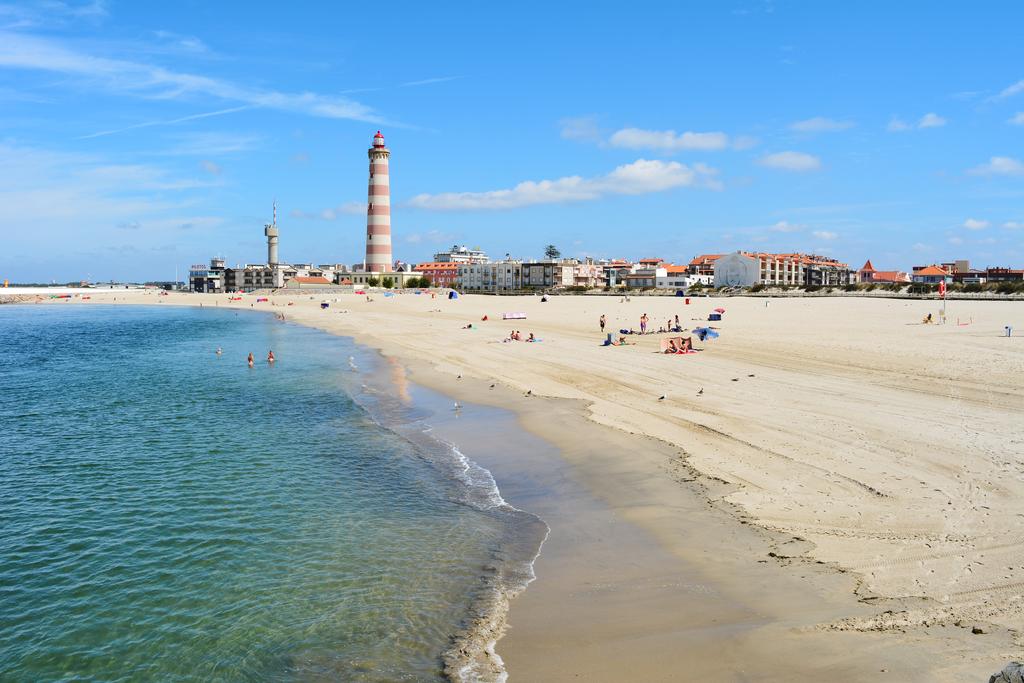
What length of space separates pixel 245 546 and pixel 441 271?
18021 cm

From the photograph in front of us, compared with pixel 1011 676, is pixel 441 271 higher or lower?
higher

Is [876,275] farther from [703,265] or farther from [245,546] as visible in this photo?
[245,546]

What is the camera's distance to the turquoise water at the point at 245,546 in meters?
7.77

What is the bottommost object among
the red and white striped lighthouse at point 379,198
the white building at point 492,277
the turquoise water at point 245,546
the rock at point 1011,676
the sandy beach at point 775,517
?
the turquoise water at point 245,546

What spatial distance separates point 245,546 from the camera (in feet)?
36.0

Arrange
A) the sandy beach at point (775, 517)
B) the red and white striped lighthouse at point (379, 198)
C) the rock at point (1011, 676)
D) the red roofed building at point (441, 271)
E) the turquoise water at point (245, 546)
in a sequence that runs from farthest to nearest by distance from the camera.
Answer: the red roofed building at point (441, 271) → the red and white striped lighthouse at point (379, 198) → the turquoise water at point (245, 546) → the sandy beach at point (775, 517) → the rock at point (1011, 676)

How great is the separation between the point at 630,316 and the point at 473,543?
154 ft

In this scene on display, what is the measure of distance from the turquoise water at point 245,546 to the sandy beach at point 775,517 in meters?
1.25

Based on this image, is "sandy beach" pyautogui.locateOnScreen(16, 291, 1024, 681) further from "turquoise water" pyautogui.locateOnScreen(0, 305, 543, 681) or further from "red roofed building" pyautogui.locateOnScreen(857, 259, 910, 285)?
"red roofed building" pyautogui.locateOnScreen(857, 259, 910, 285)

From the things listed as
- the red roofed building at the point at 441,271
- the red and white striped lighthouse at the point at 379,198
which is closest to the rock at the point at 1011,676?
the red and white striped lighthouse at the point at 379,198

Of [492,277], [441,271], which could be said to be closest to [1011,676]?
[492,277]

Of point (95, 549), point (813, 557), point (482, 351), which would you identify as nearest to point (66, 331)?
point (482, 351)

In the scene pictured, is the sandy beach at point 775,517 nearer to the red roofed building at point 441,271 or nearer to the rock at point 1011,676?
the rock at point 1011,676

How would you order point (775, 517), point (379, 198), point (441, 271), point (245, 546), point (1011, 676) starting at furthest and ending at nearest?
point (441, 271) < point (379, 198) < point (245, 546) < point (775, 517) < point (1011, 676)
